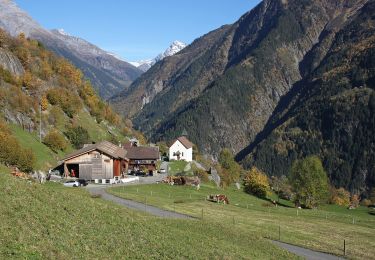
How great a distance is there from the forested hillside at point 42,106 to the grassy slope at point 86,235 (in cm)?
4708

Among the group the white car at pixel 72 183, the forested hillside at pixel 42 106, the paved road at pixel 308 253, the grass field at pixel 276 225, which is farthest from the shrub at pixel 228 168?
the paved road at pixel 308 253

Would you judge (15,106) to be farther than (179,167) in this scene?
No

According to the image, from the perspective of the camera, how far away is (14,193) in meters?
30.6

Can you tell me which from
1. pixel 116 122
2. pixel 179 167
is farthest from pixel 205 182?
pixel 116 122

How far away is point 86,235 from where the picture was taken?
92.6 ft

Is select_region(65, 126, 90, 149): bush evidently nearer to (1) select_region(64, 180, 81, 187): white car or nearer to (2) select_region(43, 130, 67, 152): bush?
(2) select_region(43, 130, 67, 152): bush

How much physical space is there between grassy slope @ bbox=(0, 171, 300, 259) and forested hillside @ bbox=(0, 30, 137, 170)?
47.1 meters

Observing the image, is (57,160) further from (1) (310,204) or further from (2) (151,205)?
(1) (310,204)

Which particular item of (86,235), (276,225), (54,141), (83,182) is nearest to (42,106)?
(54,141)

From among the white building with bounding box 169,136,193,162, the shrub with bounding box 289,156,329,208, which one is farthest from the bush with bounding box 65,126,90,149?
the shrub with bounding box 289,156,329,208

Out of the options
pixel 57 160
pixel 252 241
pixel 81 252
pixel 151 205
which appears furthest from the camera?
pixel 57 160

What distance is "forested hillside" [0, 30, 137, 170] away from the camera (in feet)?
301

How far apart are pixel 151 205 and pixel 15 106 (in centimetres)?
5092

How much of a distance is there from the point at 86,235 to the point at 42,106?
87326mm
